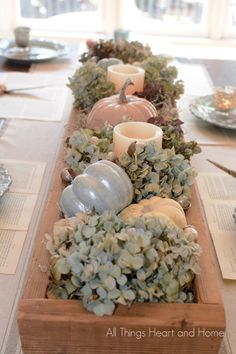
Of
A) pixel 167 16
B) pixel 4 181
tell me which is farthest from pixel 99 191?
pixel 167 16

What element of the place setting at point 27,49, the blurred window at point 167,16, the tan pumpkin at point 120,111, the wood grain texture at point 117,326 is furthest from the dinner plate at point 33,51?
the wood grain texture at point 117,326

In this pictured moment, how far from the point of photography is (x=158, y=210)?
67 cm

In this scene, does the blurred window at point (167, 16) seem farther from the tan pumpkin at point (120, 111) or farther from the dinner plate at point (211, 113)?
the tan pumpkin at point (120, 111)

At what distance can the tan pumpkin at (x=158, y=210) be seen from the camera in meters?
0.66

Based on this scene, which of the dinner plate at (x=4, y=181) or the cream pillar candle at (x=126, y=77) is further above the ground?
the cream pillar candle at (x=126, y=77)

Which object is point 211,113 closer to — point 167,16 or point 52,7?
point 167,16

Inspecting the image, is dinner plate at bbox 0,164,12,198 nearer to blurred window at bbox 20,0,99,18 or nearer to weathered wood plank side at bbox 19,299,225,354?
weathered wood plank side at bbox 19,299,225,354

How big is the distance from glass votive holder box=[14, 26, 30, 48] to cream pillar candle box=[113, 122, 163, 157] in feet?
3.92

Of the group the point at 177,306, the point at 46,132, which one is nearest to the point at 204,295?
the point at 177,306

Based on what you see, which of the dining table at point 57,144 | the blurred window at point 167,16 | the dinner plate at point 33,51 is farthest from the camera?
the blurred window at point 167,16

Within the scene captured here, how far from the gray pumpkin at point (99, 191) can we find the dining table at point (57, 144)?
Result: 84 mm

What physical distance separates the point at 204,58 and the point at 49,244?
63.6 inches

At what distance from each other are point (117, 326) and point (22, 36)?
154cm

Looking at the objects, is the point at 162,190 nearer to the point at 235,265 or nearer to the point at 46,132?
the point at 235,265
